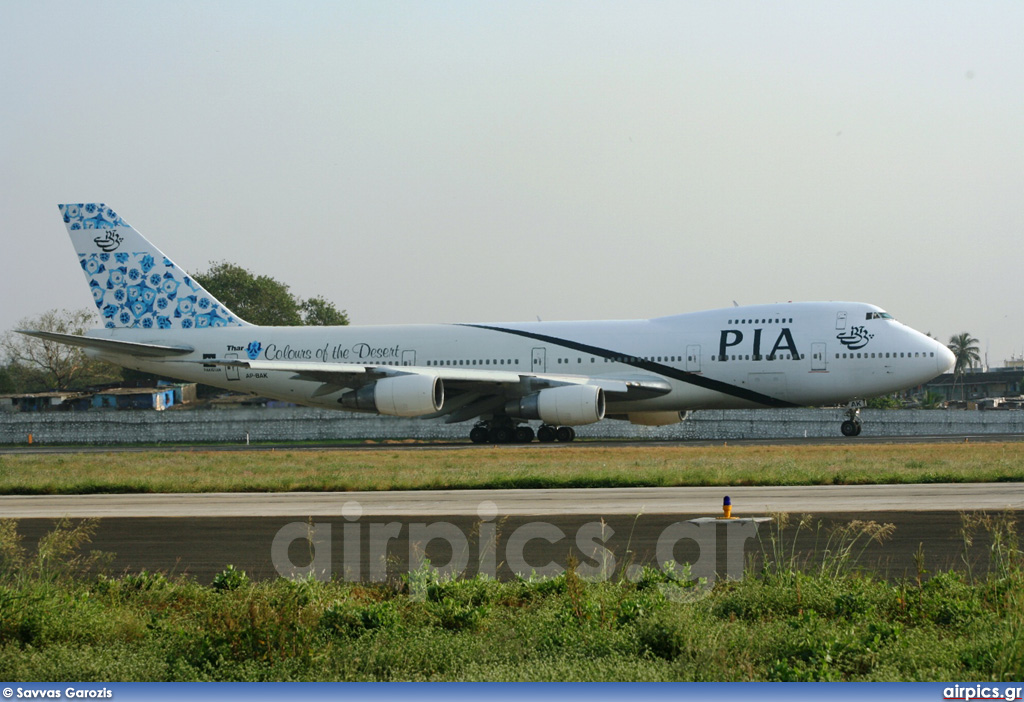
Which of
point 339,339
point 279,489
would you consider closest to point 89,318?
point 339,339

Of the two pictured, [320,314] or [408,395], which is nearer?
[408,395]

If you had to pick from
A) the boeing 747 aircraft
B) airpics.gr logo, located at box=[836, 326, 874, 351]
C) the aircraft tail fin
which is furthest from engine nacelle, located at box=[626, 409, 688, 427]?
the aircraft tail fin

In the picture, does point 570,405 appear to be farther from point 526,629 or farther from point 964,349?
point 964,349

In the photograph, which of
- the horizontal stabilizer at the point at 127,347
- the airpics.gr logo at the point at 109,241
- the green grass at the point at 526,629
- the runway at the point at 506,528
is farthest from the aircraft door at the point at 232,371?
the green grass at the point at 526,629

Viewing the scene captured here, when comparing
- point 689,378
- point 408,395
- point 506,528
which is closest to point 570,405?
point 689,378

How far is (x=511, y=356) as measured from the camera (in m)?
36.0

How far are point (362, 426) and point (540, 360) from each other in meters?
11.5

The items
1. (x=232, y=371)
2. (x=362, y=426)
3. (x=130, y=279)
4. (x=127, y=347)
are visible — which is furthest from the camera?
(x=362, y=426)

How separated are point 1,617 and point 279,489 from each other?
1233cm

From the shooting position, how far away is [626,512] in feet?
48.7

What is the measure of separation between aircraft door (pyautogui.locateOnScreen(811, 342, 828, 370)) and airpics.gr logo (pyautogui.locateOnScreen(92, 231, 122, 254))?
26.3m

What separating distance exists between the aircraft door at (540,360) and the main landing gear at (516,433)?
2.01m

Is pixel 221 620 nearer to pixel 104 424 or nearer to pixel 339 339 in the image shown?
pixel 339 339

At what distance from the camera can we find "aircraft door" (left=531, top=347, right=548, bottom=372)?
35562 mm
